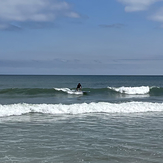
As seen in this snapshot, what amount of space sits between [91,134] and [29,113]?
6.55 meters

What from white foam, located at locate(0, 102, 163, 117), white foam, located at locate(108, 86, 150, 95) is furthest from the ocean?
white foam, located at locate(108, 86, 150, 95)

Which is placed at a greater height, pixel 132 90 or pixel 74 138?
pixel 132 90

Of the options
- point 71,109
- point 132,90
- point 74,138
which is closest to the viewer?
point 74,138

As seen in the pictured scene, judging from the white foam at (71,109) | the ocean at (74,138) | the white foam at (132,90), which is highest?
the white foam at (132,90)

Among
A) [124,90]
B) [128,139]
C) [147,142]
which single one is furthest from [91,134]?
[124,90]

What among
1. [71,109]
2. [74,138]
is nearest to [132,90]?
[71,109]

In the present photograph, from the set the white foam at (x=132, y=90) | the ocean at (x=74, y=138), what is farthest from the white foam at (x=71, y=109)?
the white foam at (x=132, y=90)

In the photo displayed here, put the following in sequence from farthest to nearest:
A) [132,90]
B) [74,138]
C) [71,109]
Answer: [132,90], [71,109], [74,138]

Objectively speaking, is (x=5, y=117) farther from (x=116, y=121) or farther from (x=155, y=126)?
(x=155, y=126)

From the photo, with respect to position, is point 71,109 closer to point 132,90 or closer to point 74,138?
point 74,138

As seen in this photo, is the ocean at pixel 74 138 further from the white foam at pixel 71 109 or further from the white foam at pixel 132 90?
the white foam at pixel 132 90

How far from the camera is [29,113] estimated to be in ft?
49.8

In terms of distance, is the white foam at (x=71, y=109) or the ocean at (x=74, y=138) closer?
the ocean at (x=74, y=138)

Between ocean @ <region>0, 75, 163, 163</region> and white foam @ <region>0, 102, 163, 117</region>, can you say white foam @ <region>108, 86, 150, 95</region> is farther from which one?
ocean @ <region>0, 75, 163, 163</region>
